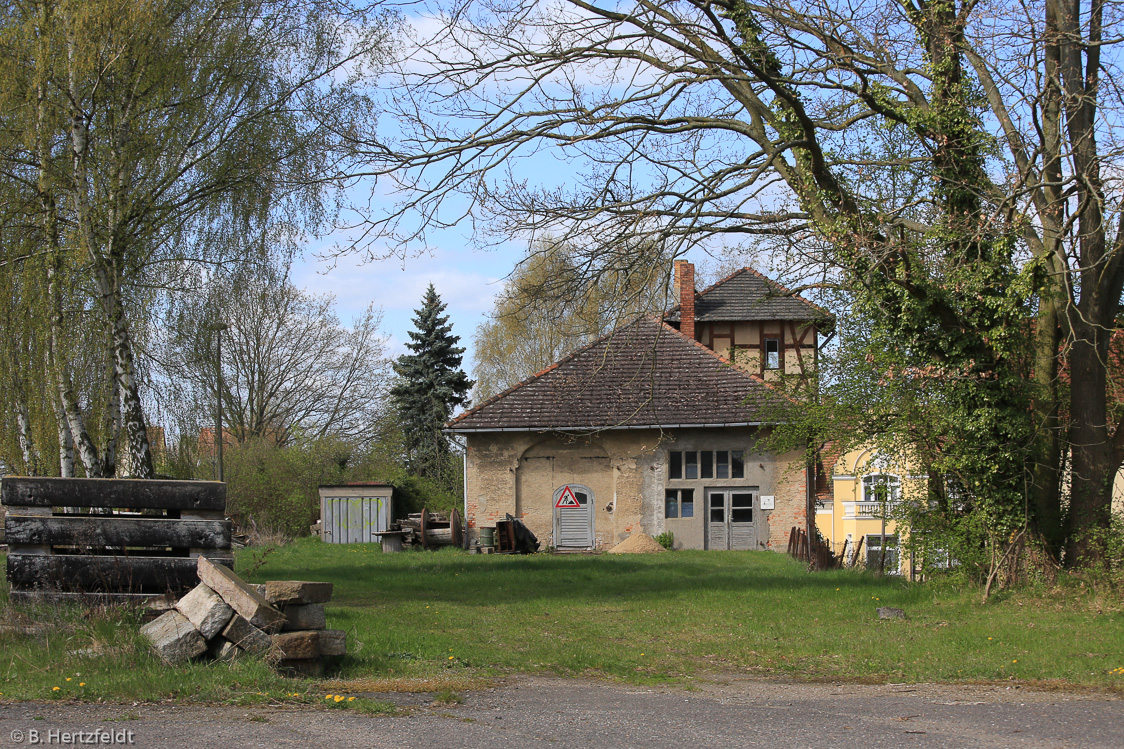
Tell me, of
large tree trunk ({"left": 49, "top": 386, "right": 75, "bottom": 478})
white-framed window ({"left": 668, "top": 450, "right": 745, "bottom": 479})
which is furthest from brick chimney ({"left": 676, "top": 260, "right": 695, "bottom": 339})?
large tree trunk ({"left": 49, "top": 386, "right": 75, "bottom": 478})

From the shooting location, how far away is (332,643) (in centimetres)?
750

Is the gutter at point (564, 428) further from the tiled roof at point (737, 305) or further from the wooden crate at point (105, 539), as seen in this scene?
the wooden crate at point (105, 539)

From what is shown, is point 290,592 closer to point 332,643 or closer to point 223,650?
point 332,643

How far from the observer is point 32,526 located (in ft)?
28.9

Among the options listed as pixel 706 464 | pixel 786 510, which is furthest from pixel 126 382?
pixel 786 510

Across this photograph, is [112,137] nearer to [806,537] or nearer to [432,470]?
[806,537]

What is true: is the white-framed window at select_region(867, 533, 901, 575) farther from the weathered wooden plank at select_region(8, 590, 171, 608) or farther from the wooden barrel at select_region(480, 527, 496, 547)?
the weathered wooden plank at select_region(8, 590, 171, 608)

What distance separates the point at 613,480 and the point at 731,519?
3.82m

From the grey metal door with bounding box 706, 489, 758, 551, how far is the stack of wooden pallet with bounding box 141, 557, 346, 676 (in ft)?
74.6

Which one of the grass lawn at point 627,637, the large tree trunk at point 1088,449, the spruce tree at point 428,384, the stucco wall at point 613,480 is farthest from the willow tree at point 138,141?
the spruce tree at point 428,384

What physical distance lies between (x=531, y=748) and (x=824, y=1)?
33.8ft

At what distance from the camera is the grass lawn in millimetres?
7012

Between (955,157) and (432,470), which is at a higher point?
(955,157)

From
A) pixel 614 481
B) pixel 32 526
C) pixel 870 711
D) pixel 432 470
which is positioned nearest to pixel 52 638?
pixel 32 526
